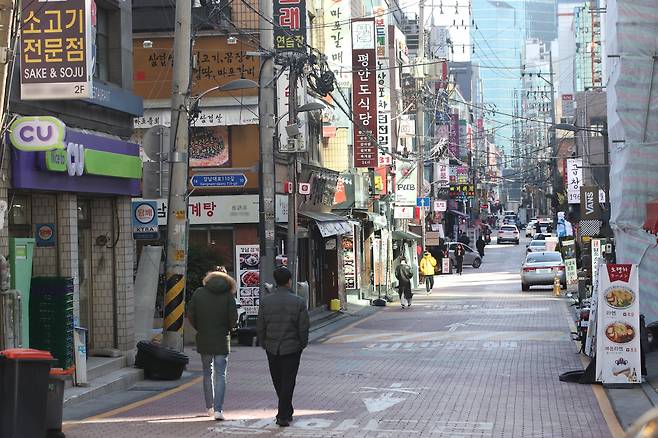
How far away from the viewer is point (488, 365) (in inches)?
825

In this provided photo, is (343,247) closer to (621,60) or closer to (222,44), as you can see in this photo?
(222,44)

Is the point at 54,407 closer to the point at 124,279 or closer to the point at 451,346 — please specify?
the point at 124,279

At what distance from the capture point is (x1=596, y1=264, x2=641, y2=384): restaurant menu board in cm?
1716

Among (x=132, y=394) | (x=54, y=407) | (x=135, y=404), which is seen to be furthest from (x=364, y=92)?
(x=54, y=407)

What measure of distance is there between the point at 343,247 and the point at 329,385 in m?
24.6

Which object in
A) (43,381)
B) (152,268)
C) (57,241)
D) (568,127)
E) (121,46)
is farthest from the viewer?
(568,127)

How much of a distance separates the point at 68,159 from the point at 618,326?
8134 mm

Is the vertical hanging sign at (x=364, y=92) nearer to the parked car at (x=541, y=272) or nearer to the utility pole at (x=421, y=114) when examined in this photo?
the parked car at (x=541, y=272)

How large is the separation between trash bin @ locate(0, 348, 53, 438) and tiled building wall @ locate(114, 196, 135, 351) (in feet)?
26.6

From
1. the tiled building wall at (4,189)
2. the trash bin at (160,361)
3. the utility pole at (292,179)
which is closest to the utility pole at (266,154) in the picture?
the utility pole at (292,179)

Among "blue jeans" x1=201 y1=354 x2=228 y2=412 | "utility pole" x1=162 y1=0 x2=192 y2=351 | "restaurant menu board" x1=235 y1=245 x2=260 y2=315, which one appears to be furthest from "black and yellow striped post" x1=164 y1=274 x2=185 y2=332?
"restaurant menu board" x1=235 y1=245 x2=260 y2=315

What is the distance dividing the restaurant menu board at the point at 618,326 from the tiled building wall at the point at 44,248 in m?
7.95

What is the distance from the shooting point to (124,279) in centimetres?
1969

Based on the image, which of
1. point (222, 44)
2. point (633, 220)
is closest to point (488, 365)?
point (633, 220)
